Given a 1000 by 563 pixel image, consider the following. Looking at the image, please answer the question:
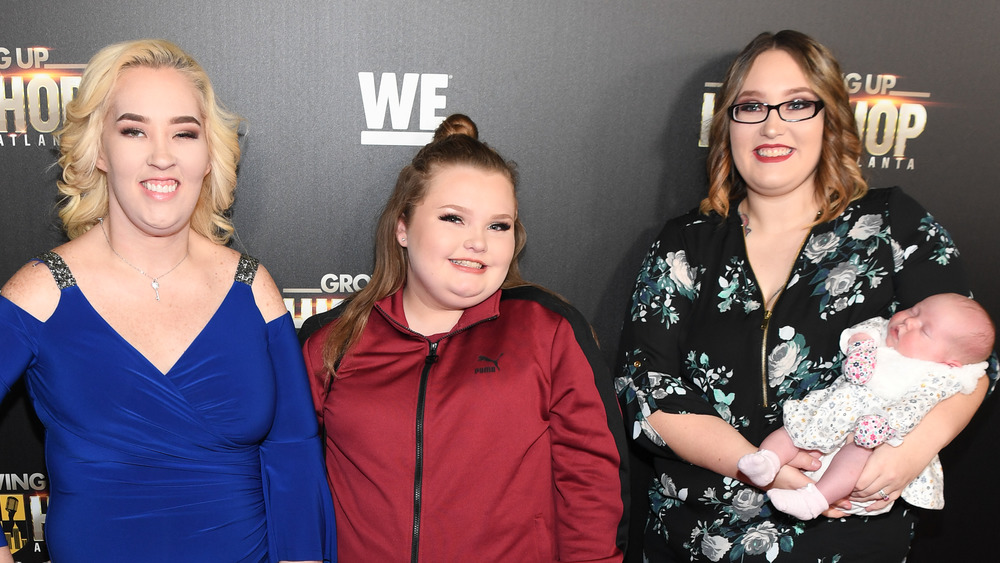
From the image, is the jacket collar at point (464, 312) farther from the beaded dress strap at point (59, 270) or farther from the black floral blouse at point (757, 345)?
the beaded dress strap at point (59, 270)

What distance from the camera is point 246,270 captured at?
1.68 meters

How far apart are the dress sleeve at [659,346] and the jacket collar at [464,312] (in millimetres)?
400

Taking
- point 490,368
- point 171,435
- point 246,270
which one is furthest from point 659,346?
point 171,435

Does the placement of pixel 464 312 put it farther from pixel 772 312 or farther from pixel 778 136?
pixel 778 136

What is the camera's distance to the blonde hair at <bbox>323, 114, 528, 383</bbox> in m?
1.70

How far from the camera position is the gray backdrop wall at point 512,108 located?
6.95 ft

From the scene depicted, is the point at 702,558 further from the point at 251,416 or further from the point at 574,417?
the point at 251,416

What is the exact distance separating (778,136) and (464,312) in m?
0.90

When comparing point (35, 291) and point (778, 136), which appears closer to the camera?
point (35, 291)

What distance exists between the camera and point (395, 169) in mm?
2244

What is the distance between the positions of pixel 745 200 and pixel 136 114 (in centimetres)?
152

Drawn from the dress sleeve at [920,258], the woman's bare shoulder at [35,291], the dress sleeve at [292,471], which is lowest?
the dress sleeve at [292,471]

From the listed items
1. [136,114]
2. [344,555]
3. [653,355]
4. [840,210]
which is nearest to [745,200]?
[840,210]

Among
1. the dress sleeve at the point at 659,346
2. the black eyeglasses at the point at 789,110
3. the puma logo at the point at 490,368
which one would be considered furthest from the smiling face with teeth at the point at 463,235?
the black eyeglasses at the point at 789,110
